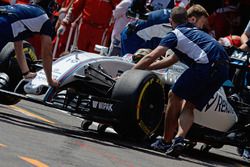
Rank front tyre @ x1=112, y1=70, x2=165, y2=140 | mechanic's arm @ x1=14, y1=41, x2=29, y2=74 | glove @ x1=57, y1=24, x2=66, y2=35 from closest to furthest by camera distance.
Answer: front tyre @ x1=112, y1=70, x2=165, y2=140 < mechanic's arm @ x1=14, y1=41, x2=29, y2=74 < glove @ x1=57, y1=24, x2=66, y2=35

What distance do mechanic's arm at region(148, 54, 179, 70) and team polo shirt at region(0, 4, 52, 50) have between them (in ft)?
4.22

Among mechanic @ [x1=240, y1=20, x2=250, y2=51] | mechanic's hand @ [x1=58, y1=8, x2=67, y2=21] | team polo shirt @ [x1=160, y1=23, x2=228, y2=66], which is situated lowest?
mechanic's hand @ [x1=58, y1=8, x2=67, y2=21]

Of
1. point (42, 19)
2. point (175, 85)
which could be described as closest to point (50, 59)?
point (42, 19)

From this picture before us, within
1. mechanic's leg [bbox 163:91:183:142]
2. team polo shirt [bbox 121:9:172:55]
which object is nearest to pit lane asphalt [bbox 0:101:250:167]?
mechanic's leg [bbox 163:91:183:142]

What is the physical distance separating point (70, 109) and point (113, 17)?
7.22 m

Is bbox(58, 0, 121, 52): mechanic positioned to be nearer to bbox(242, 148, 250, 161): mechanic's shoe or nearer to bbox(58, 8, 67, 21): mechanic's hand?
bbox(58, 8, 67, 21): mechanic's hand

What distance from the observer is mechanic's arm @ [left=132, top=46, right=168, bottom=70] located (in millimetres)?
11977

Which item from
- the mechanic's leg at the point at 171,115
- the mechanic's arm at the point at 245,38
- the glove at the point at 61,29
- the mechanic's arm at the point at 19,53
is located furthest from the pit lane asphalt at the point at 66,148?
the glove at the point at 61,29

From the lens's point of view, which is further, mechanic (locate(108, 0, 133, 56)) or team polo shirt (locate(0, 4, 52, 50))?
mechanic (locate(108, 0, 133, 56))

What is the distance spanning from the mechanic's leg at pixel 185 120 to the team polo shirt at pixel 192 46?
→ 51 cm

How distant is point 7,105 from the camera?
13672 millimetres

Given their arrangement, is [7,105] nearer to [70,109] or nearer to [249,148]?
[70,109]

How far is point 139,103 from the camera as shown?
1180 cm

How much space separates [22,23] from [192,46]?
2.02 meters
